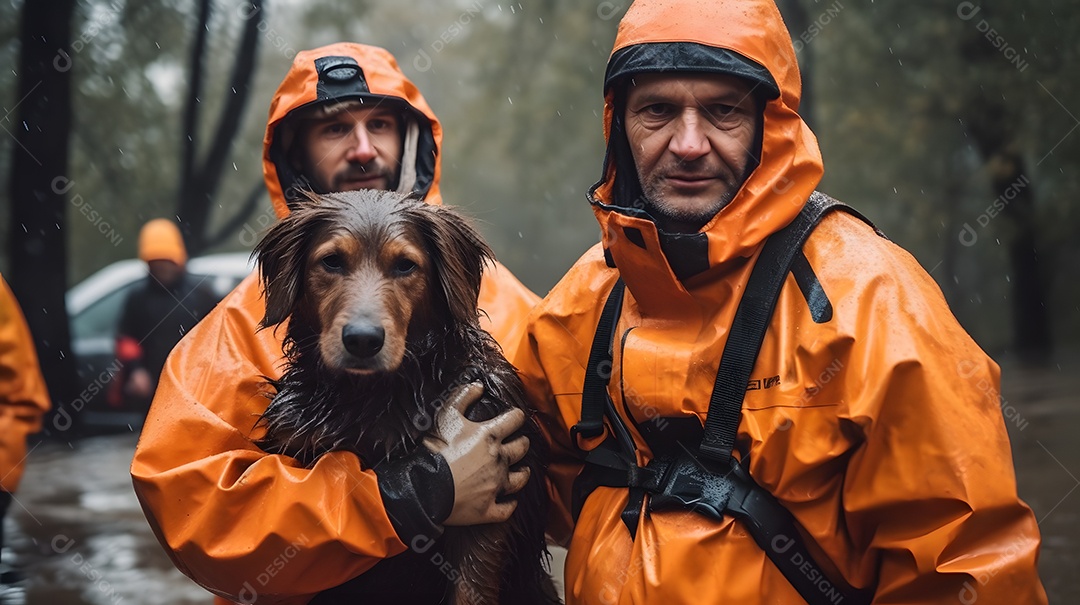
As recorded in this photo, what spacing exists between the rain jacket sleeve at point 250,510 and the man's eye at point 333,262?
1.97 feet

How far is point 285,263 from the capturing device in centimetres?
326

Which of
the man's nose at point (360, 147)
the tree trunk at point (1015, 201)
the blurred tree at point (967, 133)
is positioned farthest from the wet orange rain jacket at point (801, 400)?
the tree trunk at point (1015, 201)

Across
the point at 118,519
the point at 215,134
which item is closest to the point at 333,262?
the point at 118,519

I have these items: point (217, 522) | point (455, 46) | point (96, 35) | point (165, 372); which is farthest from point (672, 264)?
point (455, 46)

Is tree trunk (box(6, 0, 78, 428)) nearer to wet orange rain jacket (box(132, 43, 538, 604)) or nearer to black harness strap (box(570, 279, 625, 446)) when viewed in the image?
wet orange rain jacket (box(132, 43, 538, 604))

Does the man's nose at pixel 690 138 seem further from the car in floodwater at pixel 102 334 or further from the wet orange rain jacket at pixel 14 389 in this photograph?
the car in floodwater at pixel 102 334

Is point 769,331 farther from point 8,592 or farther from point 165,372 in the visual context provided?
point 8,592

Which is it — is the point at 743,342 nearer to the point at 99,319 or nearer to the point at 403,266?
the point at 403,266

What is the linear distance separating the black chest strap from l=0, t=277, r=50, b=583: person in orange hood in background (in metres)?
3.58

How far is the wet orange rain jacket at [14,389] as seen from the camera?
493 cm

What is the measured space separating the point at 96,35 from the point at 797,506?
13.3m

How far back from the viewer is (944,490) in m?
2.42

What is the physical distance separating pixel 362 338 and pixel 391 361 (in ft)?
0.42

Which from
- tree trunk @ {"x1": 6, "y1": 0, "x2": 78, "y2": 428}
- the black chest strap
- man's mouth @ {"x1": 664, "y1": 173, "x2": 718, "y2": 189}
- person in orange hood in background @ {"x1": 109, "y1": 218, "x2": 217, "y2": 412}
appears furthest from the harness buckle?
tree trunk @ {"x1": 6, "y1": 0, "x2": 78, "y2": 428}
